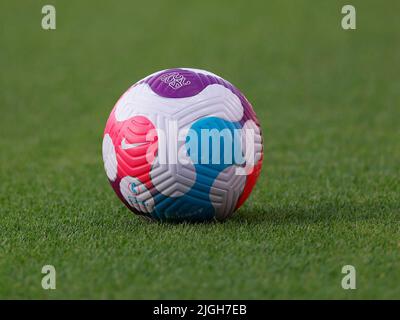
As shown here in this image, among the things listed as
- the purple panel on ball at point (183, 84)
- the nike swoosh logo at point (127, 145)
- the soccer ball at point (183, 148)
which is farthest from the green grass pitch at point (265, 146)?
the purple panel on ball at point (183, 84)

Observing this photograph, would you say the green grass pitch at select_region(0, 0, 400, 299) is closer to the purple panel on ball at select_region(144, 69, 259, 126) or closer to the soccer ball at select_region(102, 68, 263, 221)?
the soccer ball at select_region(102, 68, 263, 221)

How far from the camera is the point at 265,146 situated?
408 inches

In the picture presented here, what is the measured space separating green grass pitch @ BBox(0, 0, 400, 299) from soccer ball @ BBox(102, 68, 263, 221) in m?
0.23

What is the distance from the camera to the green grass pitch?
17.2 ft

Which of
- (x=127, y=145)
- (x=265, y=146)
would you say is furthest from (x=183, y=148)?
(x=265, y=146)

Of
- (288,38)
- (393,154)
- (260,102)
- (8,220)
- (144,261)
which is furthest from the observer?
(288,38)

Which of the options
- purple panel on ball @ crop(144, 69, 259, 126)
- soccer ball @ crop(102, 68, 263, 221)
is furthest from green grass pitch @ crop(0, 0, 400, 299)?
purple panel on ball @ crop(144, 69, 259, 126)

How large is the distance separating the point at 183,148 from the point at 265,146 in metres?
4.47

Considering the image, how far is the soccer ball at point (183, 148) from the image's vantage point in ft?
19.8

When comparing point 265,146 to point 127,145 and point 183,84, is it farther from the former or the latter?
point 127,145

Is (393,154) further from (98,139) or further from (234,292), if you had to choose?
(234,292)

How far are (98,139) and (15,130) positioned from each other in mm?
1406
